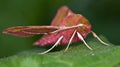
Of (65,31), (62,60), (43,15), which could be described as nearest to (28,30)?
(65,31)

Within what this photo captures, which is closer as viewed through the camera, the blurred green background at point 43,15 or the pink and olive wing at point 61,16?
the pink and olive wing at point 61,16

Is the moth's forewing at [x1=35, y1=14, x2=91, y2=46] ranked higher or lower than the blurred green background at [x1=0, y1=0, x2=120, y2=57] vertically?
higher

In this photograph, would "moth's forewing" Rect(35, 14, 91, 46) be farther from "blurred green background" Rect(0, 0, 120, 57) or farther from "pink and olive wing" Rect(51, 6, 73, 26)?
"blurred green background" Rect(0, 0, 120, 57)

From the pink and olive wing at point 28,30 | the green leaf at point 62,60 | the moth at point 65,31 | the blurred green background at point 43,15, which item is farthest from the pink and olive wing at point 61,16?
the green leaf at point 62,60

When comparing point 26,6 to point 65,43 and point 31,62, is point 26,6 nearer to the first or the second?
point 65,43

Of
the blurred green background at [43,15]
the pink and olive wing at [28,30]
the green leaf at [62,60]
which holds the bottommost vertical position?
the blurred green background at [43,15]

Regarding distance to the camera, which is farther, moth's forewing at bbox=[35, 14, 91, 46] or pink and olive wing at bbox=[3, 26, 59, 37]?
moth's forewing at bbox=[35, 14, 91, 46]

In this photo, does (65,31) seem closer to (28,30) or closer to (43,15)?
(28,30)

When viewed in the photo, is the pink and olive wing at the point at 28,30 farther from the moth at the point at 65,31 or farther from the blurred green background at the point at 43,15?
the blurred green background at the point at 43,15

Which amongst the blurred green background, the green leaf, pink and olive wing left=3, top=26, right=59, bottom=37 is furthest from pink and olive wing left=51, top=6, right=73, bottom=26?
the green leaf

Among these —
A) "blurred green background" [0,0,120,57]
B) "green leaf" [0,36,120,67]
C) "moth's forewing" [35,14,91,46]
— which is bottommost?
"blurred green background" [0,0,120,57]
